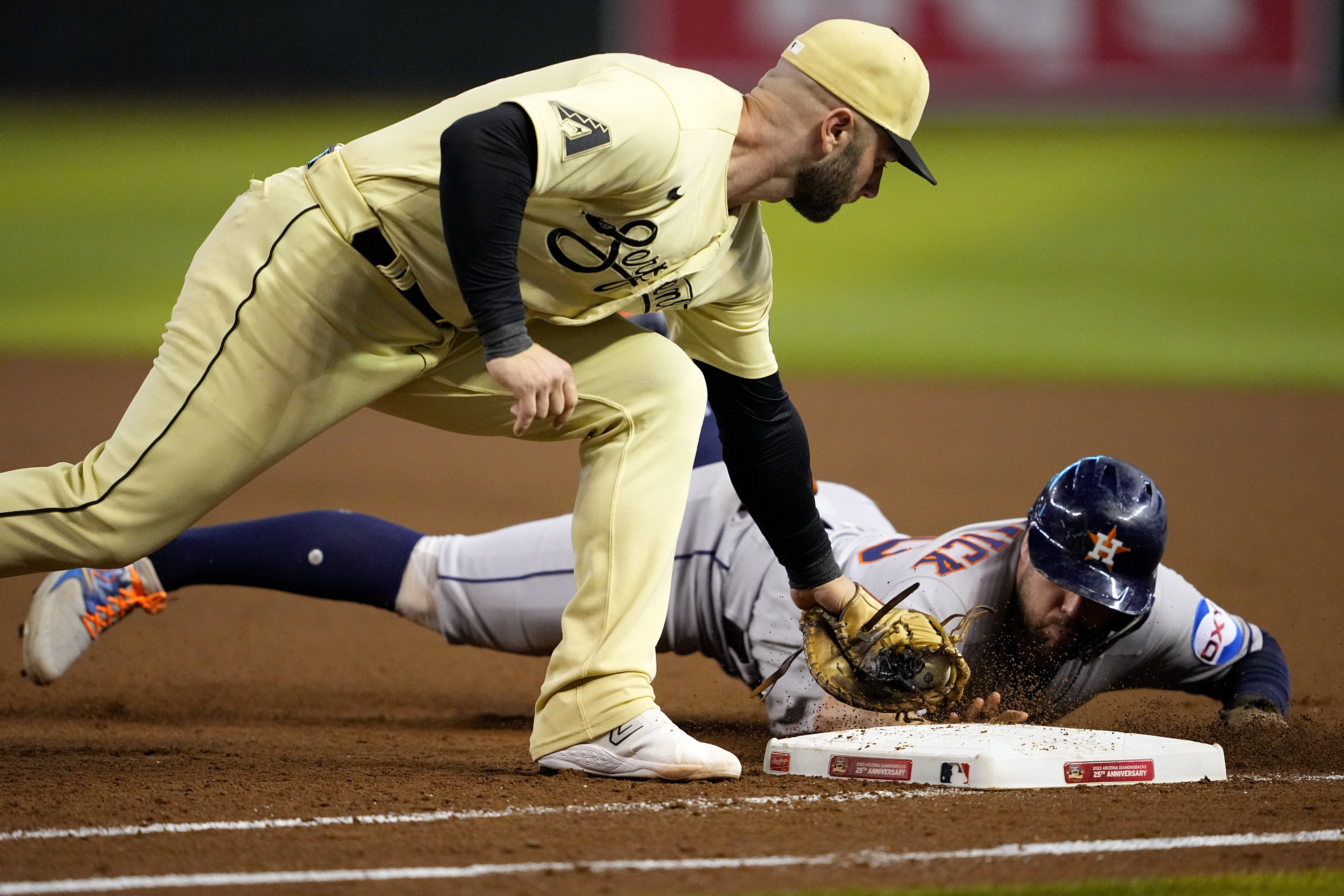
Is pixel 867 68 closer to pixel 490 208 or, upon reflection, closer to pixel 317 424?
pixel 490 208

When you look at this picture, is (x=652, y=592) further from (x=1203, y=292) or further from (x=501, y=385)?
(x=1203, y=292)

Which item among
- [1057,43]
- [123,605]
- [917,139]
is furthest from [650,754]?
[917,139]

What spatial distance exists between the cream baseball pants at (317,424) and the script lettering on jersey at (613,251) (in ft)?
0.63

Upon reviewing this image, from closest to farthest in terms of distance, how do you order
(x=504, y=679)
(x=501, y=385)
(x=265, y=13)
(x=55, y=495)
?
(x=55, y=495)
(x=501, y=385)
(x=504, y=679)
(x=265, y=13)

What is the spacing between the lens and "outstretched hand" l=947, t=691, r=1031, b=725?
333cm

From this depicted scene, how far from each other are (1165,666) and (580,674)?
4.76 ft

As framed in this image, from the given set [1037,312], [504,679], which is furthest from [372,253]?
[1037,312]

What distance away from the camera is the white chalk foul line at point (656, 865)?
2.26m

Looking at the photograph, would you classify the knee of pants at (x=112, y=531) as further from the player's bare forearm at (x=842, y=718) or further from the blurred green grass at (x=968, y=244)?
the blurred green grass at (x=968, y=244)

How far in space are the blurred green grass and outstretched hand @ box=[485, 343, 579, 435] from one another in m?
7.97

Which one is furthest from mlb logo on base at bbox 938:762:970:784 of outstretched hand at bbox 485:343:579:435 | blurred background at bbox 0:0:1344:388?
blurred background at bbox 0:0:1344:388

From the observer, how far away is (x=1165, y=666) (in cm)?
356

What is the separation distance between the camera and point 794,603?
3449 millimetres

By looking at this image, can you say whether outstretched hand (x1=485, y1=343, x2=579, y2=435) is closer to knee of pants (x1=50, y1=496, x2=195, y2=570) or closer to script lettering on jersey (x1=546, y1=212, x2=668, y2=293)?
script lettering on jersey (x1=546, y1=212, x2=668, y2=293)
